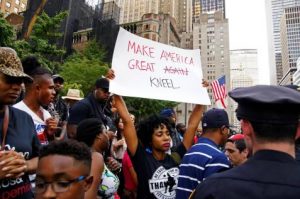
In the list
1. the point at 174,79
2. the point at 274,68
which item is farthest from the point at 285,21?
the point at 174,79

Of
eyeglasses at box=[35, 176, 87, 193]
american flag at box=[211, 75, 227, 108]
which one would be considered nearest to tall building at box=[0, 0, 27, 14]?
american flag at box=[211, 75, 227, 108]

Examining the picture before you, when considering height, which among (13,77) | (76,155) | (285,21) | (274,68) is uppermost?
(285,21)

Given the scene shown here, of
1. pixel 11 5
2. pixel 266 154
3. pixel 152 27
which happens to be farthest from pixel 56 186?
pixel 11 5

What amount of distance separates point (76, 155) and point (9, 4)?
81.8 m

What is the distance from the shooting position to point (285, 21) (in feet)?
522

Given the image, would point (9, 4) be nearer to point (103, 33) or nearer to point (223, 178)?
point (103, 33)

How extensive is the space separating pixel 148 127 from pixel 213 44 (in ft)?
441

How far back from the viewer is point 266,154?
1533 millimetres

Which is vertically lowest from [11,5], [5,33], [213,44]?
[5,33]

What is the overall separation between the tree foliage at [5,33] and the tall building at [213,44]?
11282 centimetres

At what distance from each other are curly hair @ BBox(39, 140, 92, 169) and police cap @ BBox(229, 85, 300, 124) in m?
1.09

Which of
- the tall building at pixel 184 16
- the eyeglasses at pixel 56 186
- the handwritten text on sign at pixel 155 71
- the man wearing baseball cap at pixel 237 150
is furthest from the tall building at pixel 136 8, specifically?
the eyeglasses at pixel 56 186

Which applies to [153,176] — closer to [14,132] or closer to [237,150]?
[14,132]

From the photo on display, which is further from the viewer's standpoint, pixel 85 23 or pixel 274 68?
pixel 274 68
